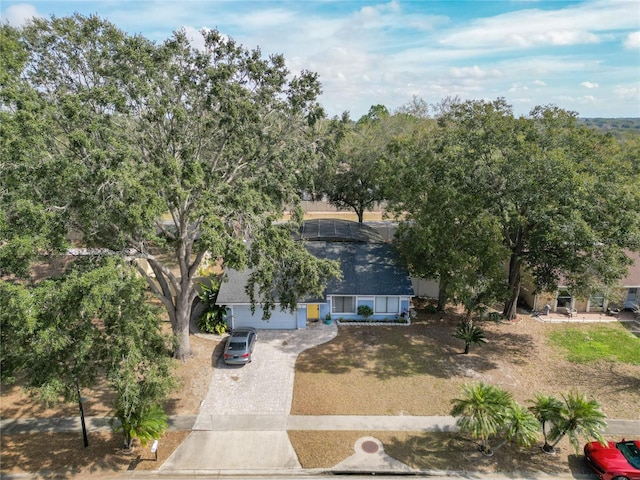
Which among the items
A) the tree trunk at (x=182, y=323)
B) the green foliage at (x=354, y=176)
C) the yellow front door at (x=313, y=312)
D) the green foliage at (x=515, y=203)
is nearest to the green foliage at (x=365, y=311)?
the yellow front door at (x=313, y=312)

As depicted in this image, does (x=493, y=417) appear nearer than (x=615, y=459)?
No

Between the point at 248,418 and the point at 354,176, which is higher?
the point at 354,176

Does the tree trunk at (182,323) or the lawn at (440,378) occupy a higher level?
the tree trunk at (182,323)

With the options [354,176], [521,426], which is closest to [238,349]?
[521,426]

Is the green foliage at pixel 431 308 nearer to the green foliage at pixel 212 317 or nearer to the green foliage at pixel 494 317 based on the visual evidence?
the green foliage at pixel 494 317

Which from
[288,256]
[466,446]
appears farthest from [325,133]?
[466,446]

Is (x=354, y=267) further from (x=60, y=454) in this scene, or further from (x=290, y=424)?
(x=60, y=454)
